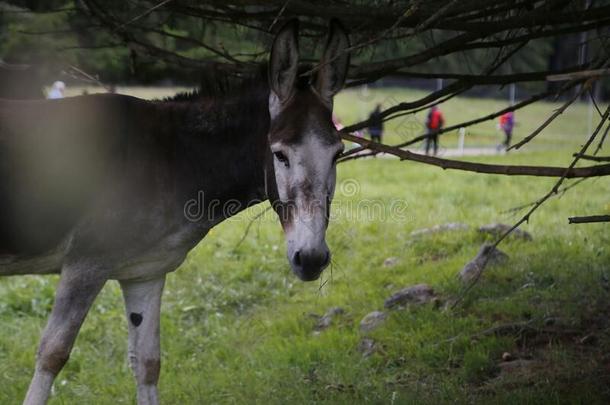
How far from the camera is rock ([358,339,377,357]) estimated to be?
20.3ft

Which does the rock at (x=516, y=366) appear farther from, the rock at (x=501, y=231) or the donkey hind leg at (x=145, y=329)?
the rock at (x=501, y=231)

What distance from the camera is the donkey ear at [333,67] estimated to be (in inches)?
164

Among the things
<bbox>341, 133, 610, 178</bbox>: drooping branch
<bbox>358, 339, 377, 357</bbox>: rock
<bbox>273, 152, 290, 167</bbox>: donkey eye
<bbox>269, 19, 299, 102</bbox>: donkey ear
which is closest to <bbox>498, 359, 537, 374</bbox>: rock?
<bbox>358, 339, 377, 357</bbox>: rock

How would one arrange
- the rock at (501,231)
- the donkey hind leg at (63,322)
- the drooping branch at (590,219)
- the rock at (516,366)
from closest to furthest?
1. the drooping branch at (590,219)
2. the donkey hind leg at (63,322)
3. the rock at (516,366)
4. the rock at (501,231)

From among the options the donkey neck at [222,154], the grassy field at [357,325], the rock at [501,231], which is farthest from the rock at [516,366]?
the rock at [501,231]

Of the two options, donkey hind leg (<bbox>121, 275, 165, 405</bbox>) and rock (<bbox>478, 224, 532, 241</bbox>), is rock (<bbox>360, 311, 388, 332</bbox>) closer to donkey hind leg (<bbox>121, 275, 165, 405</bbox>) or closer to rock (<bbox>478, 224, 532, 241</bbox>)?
donkey hind leg (<bbox>121, 275, 165, 405</bbox>)

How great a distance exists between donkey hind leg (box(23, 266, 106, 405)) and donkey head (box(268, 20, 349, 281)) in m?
1.19

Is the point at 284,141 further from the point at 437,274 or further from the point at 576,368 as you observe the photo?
the point at 437,274

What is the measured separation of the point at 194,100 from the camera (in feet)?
15.8

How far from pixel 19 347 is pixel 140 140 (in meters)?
3.09

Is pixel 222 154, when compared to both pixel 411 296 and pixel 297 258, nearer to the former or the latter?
pixel 297 258

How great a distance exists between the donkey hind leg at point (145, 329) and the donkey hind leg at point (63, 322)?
1.92 ft

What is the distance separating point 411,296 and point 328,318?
800mm

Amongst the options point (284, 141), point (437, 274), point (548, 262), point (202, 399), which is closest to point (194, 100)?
point (284, 141)
